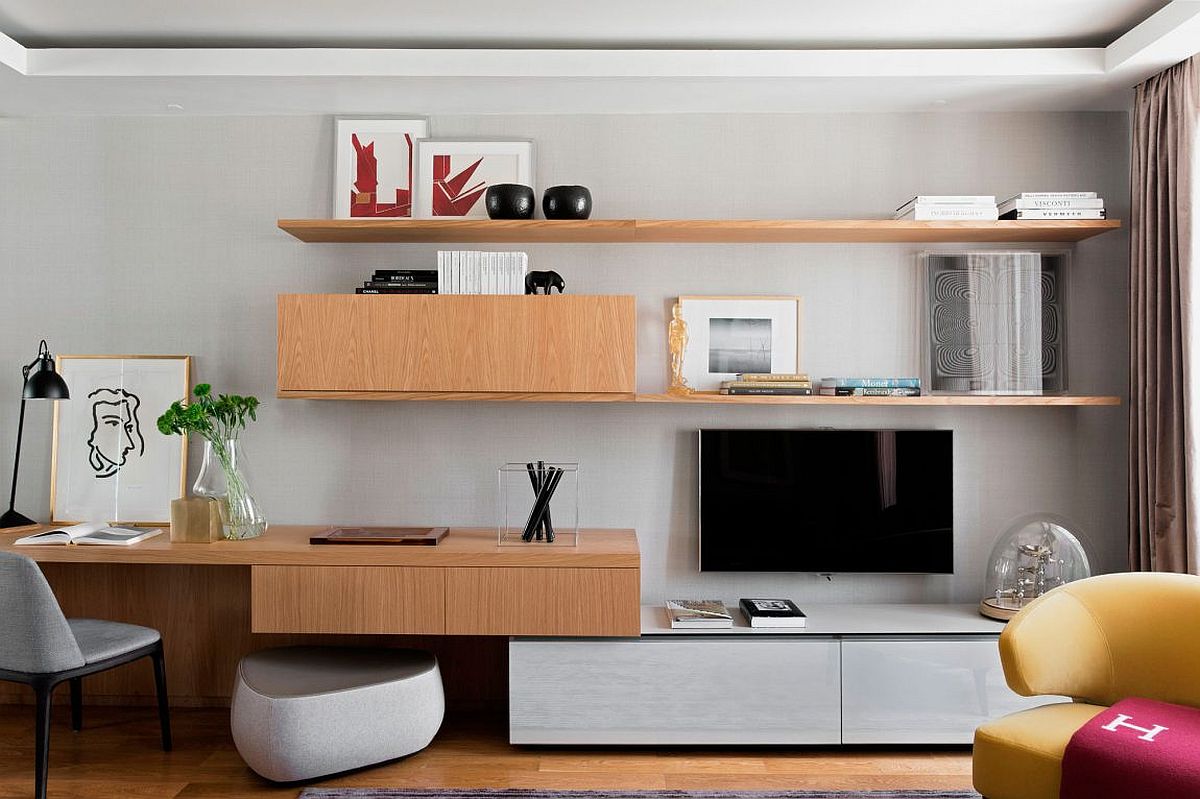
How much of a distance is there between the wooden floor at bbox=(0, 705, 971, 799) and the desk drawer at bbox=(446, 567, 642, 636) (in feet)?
1.35

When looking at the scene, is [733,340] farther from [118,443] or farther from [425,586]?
[118,443]

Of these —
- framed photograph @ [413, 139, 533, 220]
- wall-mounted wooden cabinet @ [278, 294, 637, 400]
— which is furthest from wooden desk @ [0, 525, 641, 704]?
framed photograph @ [413, 139, 533, 220]

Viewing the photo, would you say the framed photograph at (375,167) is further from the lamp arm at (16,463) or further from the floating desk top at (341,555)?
the lamp arm at (16,463)

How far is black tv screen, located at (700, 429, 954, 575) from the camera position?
3.14m

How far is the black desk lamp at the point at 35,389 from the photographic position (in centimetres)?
305

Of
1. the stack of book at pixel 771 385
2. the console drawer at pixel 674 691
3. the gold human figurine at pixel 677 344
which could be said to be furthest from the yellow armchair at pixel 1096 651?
the gold human figurine at pixel 677 344

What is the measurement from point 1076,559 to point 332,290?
9.19 ft

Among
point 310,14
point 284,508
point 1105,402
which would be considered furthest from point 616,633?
point 310,14

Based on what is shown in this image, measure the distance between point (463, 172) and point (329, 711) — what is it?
1.90m

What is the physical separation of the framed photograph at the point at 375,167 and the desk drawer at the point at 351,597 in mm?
1308

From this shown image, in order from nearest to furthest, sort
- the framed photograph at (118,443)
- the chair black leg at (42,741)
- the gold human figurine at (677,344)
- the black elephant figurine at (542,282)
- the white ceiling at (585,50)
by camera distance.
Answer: the chair black leg at (42,741)
the white ceiling at (585,50)
the black elephant figurine at (542,282)
the gold human figurine at (677,344)
the framed photograph at (118,443)

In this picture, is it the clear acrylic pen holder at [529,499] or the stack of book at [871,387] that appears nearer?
the stack of book at [871,387]

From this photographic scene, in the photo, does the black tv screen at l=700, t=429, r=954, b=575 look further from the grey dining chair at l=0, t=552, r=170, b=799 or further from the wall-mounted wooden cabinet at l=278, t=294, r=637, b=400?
the grey dining chair at l=0, t=552, r=170, b=799

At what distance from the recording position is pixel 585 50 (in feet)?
9.58
